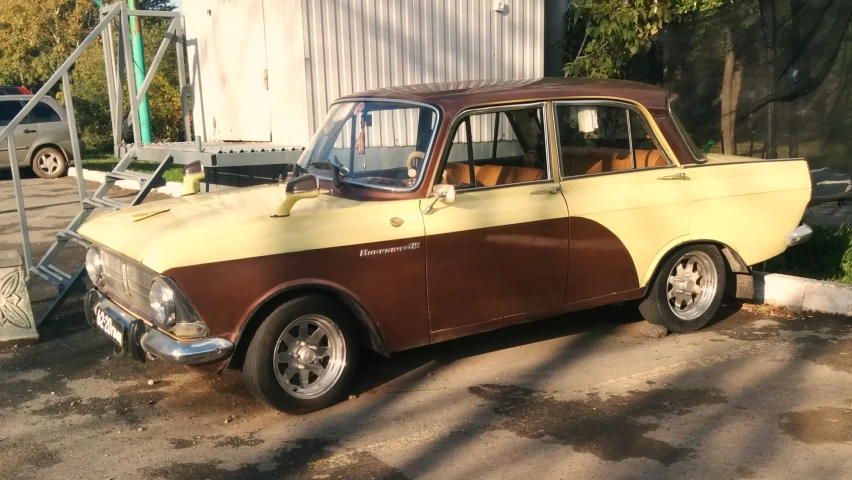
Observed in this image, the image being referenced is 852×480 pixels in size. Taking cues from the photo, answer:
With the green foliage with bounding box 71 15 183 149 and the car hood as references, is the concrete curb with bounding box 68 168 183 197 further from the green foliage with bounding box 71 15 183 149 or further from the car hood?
the car hood

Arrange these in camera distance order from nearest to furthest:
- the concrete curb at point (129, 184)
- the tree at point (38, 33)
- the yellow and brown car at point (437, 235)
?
the yellow and brown car at point (437, 235) → the concrete curb at point (129, 184) → the tree at point (38, 33)

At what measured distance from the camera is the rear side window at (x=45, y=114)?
1703cm

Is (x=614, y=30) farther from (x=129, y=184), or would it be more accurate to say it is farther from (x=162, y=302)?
(x=129, y=184)

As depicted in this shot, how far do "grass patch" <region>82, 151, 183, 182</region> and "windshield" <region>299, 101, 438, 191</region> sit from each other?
9.92 metres

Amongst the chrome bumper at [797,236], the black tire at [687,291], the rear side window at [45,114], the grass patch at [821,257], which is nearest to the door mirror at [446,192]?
the black tire at [687,291]

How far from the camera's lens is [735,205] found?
19.1ft

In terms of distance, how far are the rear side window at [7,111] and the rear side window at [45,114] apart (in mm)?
328

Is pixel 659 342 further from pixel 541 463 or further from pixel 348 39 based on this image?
pixel 348 39

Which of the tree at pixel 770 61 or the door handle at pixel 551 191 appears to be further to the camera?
the tree at pixel 770 61

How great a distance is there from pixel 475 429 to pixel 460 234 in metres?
1.12

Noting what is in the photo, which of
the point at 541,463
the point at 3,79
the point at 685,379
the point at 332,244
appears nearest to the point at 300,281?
the point at 332,244

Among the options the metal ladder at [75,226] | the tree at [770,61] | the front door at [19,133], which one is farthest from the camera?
the front door at [19,133]

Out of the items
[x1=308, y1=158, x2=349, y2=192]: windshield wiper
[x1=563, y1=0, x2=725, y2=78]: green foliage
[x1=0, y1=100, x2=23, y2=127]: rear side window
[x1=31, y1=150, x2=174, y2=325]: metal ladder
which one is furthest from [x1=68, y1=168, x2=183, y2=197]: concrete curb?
[x1=308, y1=158, x2=349, y2=192]: windshield wiper

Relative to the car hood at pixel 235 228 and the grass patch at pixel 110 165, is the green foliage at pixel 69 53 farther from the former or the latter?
the car hood at pixel 235 228
